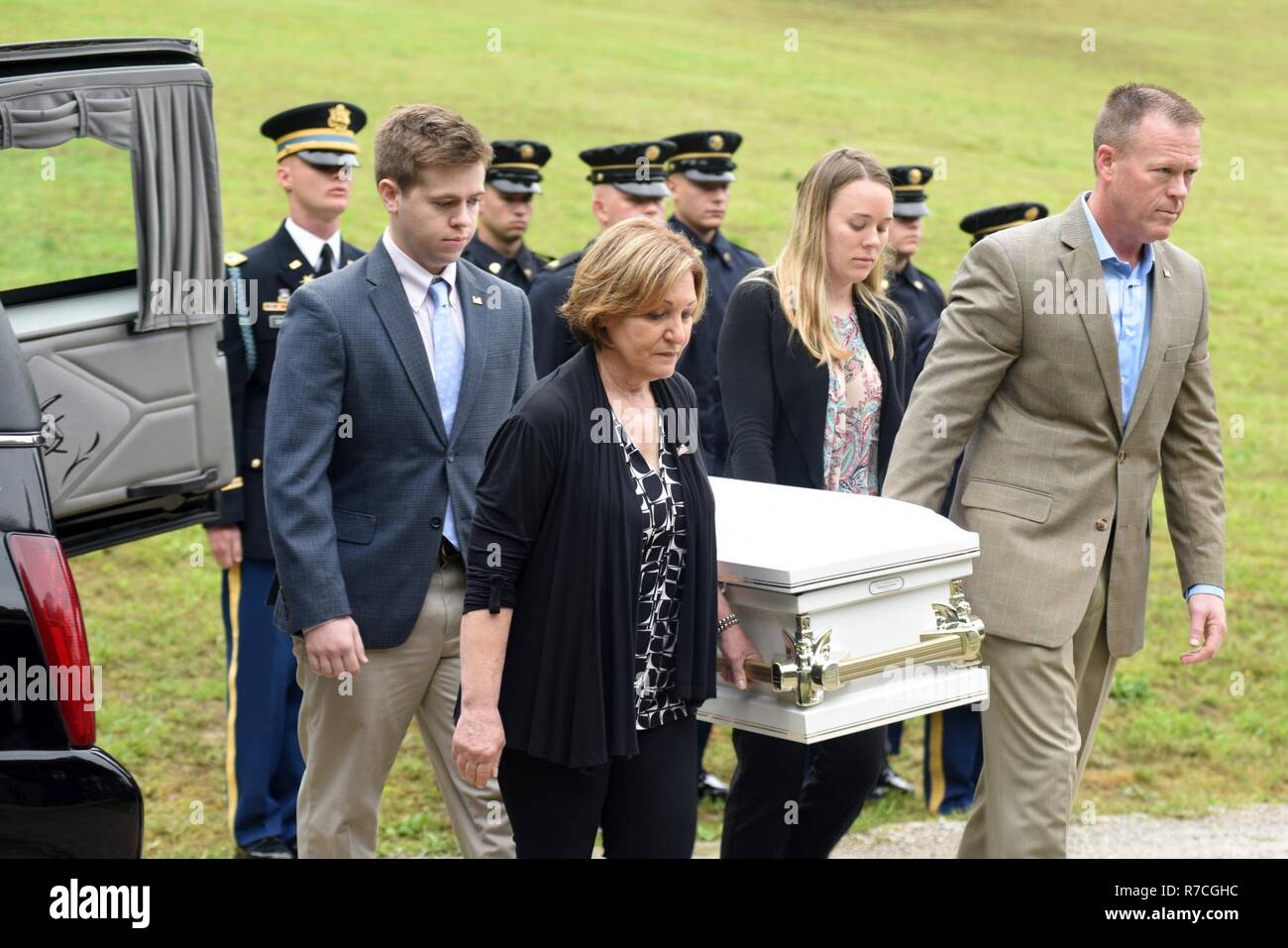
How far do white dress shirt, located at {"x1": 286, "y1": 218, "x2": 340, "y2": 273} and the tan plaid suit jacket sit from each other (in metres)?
2.30

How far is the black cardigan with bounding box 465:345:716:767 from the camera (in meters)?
3.42

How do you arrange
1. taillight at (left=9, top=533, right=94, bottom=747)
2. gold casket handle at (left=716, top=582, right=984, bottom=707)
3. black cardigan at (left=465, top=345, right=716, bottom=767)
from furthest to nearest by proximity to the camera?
gold casket handle at (left=716, top=582, right=984, bottom=707) < black cardigan at (left=465, top=345, right=716, bottom=767) < taillight at (left=9, top=533, right=94, bottom=747)

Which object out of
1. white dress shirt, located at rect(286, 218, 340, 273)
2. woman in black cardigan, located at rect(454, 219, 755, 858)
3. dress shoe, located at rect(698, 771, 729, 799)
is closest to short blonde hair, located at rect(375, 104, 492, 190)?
woman in black cardigan, located at rect(454, 219, 755, 858)

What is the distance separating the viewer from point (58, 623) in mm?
3203

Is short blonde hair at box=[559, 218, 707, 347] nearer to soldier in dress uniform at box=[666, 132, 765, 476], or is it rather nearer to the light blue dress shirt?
the light blue dress shirt

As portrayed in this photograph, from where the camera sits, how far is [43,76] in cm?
436

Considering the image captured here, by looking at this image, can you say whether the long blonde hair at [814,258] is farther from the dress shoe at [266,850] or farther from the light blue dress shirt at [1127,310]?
the dress shoe at [266,850]

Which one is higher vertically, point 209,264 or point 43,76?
point 43,76

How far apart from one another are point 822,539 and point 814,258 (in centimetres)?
135

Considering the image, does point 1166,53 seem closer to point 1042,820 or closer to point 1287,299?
point 1287,299

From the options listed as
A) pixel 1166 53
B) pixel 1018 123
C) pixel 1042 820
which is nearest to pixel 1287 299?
pixel 1018 123

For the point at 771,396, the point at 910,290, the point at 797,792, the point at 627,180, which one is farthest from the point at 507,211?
the point at 797,792

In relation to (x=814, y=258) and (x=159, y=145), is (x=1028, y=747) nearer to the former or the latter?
(x=814, y=258)

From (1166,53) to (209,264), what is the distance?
25296mm
